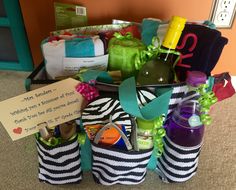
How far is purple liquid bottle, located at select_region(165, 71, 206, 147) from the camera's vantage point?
1.94 ft

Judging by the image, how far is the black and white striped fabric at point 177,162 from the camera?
0.62 meters

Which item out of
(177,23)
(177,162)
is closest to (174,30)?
(177,23)

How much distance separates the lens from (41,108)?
57 cm

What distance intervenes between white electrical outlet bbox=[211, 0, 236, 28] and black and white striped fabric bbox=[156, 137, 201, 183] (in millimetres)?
451

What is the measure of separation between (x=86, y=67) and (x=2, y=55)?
1.88 ft

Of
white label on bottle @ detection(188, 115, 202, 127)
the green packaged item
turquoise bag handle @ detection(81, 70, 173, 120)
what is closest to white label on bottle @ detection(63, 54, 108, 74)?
the green packaged item

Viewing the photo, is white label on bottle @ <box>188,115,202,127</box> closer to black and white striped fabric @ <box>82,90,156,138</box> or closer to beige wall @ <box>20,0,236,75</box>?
black and white striped fabric @ <box>82,90,156,138</box>

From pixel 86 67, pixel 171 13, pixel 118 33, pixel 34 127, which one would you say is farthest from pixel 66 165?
pixel 171 13

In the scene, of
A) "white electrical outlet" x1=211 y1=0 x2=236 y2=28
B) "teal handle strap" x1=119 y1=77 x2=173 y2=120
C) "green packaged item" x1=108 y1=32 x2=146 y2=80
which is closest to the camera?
"teal handle strap" x1=119 y1=77 x2=173 y2=120

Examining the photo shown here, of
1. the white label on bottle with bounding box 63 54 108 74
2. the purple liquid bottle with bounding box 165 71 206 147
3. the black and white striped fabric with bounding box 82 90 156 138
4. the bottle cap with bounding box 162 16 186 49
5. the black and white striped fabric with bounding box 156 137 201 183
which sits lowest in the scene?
the black and white striped fabric with bounding box 156 137 201 183

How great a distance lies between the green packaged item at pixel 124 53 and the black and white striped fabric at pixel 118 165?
181 mm

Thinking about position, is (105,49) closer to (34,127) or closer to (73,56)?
(73,56)

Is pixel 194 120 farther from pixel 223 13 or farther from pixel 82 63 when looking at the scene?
pixel 223 13

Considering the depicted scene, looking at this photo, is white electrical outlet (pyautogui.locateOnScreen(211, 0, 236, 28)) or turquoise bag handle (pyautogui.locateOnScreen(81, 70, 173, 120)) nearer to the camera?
turquoise bag handle (pyautogui.locateOnScreen(81, 70, 173, 120))
